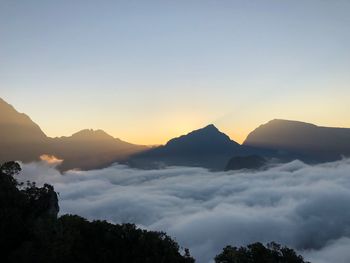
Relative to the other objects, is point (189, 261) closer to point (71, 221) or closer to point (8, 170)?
point (71, 221)

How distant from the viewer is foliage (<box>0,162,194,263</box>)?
53.0 m

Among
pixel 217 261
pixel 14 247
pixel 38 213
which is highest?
pixel 38 213

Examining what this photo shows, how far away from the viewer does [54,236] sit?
181 feet

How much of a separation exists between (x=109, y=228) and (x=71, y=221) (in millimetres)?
6669

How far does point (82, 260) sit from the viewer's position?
210ft

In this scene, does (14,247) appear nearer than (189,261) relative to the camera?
Yes

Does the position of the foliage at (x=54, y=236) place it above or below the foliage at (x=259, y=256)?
above

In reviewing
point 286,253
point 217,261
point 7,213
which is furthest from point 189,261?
point 7,213

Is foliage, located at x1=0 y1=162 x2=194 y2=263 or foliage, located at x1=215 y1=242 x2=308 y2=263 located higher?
foliage, located at x1=0 y1=162 x2=194 y2=263

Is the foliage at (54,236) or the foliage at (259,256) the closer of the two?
the foliage at (54,236)

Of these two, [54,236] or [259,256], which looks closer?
[54,236]

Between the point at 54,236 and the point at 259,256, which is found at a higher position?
the point at 54,236

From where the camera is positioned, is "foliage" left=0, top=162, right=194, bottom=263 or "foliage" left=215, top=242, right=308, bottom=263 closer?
"foliage" left=0, top=162, right=194, bottom=263

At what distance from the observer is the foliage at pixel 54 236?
174 feet
